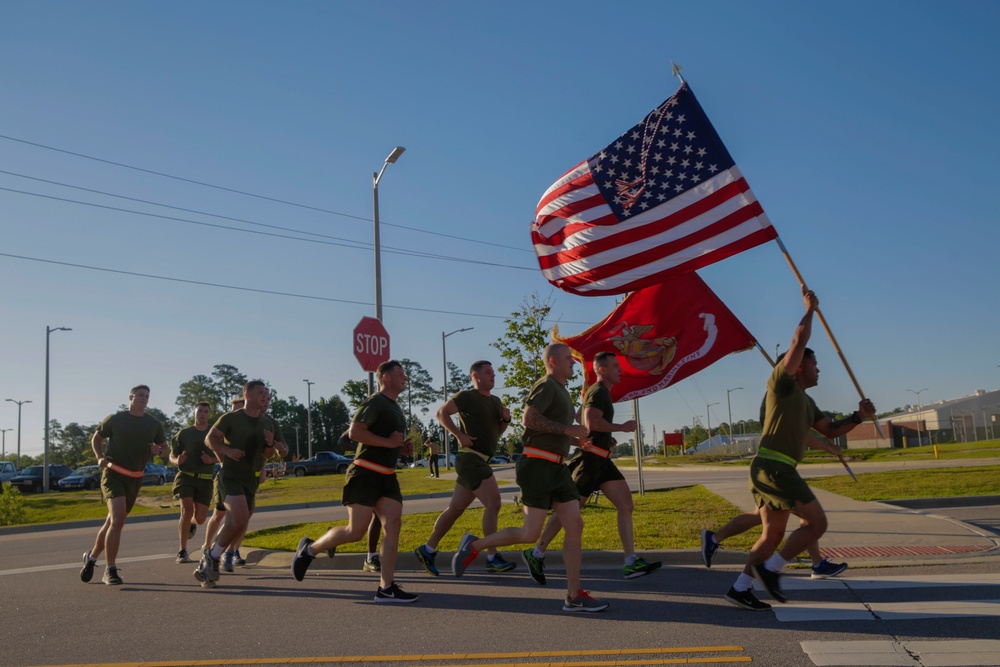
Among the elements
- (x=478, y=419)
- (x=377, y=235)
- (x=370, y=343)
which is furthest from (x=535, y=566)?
(x=377, y=235)

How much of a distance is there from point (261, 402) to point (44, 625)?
2.72 m

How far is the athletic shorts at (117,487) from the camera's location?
896 centimetres

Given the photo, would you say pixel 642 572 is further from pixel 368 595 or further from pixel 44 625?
pixel 44 625

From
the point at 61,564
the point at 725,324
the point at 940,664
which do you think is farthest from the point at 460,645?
the point at 61,564

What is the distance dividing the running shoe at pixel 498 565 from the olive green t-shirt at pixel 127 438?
12.6ft

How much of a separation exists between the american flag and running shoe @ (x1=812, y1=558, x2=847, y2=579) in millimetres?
3580

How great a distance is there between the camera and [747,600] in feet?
20.2

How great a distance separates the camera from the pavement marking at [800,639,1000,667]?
463 cm

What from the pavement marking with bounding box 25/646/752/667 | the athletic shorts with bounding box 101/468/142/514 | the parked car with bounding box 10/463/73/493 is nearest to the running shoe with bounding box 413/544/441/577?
the pavement marking with bounding box 25/646/752/667

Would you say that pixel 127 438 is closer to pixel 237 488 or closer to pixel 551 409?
pixel 237 488

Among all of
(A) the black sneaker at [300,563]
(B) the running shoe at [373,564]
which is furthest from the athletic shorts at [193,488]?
(A) the black sneaker at [300,563]

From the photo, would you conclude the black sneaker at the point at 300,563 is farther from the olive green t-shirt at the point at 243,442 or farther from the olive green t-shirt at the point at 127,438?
the olive green t-shirt at the point at 127,438

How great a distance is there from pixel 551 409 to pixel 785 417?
1.74m

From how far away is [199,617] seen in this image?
6.93 metres
